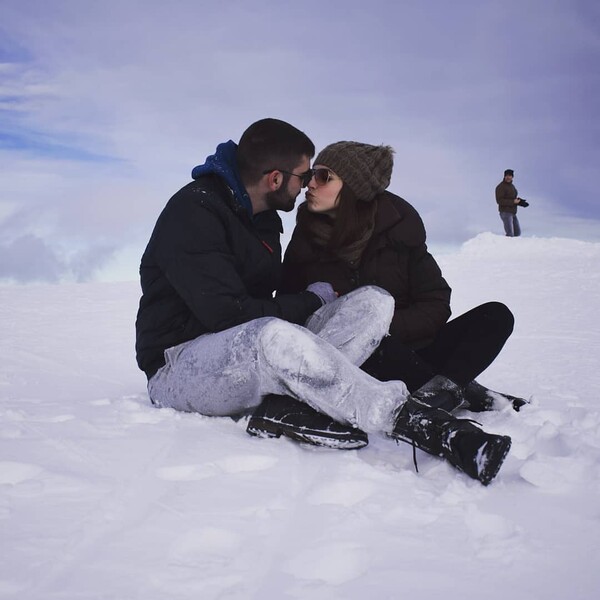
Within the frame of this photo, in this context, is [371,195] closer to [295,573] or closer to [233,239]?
[233,239]

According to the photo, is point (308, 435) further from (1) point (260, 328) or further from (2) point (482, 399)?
(2) point (482, 399)

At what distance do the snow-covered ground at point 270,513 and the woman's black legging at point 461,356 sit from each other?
330 millimetres

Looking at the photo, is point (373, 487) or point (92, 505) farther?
point (373, 487)

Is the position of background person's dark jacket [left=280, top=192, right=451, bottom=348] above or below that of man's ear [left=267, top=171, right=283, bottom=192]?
below

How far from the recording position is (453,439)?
7.30 feet

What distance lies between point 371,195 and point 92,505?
2281 millimetres

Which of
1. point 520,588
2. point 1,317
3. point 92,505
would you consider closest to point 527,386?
point 520,588

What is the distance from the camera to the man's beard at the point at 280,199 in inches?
123

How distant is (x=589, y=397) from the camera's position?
411 cm

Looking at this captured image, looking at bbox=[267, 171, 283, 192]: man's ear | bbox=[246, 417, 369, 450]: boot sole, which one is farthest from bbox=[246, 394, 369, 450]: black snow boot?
bbox=[267, 171, 283, 192]: man's ear

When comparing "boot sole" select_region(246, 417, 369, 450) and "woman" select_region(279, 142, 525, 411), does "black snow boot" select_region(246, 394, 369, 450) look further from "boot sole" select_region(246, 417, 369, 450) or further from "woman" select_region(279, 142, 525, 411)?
"woman" select_region(279, 142, 525, 411)

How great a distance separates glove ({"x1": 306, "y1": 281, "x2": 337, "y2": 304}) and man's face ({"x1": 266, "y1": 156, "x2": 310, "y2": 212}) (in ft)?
1.46

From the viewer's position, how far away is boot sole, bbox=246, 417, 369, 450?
2.36 meters

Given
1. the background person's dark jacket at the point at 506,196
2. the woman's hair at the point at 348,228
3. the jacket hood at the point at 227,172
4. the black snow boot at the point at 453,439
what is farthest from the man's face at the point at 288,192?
the background person's dark jacket at the point at 506,196
